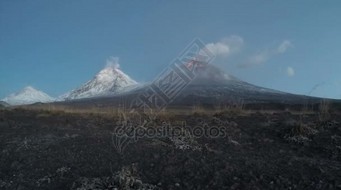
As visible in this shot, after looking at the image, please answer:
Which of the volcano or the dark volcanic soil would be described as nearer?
the dark volcanic soil

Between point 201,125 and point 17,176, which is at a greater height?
point 201,125

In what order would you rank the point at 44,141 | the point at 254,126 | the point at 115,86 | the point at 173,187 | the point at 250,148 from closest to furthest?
the point at 173,187
the point at 250,148
the point at 44,141
the point at 254,126
the point at 115,86

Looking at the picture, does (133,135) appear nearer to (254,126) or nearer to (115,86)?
(254,126)

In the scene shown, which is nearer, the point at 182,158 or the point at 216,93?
the point at 182,158

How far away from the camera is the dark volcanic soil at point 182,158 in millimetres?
7160

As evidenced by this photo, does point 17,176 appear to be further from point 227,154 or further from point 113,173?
point 227,154

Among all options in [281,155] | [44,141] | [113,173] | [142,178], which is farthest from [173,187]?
[44,141]

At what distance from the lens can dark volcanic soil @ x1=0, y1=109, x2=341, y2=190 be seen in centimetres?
716

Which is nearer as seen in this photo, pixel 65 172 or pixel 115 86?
pixel 65 172

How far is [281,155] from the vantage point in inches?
332

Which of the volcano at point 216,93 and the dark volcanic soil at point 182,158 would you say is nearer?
the dark volcanic soil at point 182,158

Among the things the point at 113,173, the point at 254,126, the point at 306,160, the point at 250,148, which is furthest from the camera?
the point at 254,126

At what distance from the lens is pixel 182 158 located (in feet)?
26.7

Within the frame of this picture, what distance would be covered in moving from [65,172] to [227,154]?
9.37 ft
